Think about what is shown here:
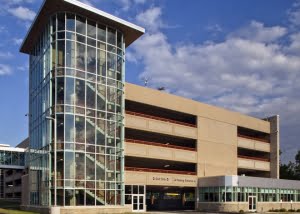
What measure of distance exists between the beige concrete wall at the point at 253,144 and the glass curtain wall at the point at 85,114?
28347 mm

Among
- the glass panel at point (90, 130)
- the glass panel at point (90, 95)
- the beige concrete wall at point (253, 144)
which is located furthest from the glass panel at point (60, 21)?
the beige concrete wall at point (253, 144)

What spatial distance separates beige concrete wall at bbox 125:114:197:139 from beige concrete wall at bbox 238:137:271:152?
12.0 m

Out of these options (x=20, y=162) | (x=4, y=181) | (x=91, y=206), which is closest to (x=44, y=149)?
(x=91, y=206)

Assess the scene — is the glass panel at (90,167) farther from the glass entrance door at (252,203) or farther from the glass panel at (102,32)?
the glass entrance door at (252,203)

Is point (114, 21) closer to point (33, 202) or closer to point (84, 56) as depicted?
point (84, 56)

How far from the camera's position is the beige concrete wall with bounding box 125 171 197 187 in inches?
2057

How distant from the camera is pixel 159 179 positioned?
183 ft

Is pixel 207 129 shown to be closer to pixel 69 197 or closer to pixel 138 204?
pixel 138 204

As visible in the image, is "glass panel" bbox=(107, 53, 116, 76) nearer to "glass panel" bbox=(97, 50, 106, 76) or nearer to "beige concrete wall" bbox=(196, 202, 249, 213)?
"glass panel" bbox=(97, 50, 106, 76)

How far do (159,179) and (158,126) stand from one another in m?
6.78

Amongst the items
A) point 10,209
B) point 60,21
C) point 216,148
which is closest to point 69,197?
point 10,209

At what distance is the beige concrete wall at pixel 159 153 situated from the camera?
52625 millimetres

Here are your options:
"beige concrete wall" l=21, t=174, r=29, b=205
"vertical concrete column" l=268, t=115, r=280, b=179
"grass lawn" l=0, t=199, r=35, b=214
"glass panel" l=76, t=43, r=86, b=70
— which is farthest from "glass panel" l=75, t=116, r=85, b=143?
"vertical concrete column" l=268, t=115, r=280, b=179

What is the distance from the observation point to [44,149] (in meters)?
46.1
